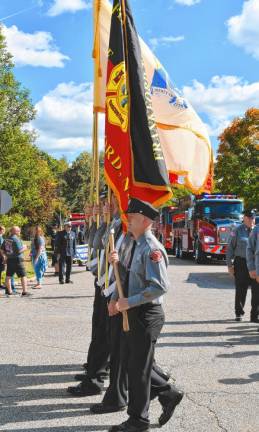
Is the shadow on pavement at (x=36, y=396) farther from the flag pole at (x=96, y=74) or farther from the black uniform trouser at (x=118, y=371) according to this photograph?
the flag pole at (x=96, y=74)

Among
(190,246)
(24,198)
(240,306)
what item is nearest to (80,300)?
(240,306)

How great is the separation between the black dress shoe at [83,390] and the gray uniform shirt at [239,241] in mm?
5124

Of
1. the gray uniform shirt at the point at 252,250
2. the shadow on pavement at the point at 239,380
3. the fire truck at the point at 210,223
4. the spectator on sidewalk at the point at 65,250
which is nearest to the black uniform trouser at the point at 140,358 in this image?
the shadow on pavement at the point at 239,380

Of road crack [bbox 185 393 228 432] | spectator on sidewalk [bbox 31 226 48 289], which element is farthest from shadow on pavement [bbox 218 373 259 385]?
spectator on sidewalk [bbox 31 226 48 289]

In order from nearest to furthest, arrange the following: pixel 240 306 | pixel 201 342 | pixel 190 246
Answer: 1. pixel 201 342
2. pixel 240 306
3. pixel 190 246

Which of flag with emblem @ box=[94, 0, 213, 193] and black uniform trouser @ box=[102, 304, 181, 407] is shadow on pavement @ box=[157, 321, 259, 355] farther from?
A: black uniform trouser @ box=[102, 304, 181, 407]

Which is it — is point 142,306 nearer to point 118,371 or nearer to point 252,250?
point 118,371

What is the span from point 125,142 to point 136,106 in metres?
0.34

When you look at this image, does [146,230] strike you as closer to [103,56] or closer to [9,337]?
[103,56]

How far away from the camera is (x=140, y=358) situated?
14.7ft

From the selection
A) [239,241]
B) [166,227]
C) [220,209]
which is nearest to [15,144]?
[166,227]

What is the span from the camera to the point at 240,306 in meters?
10.1

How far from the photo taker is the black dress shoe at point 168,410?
4770 millimetres

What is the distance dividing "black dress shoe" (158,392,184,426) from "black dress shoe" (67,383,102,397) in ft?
3.49
